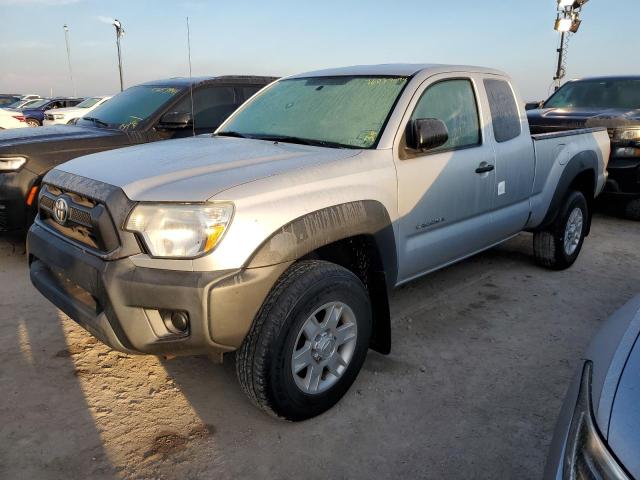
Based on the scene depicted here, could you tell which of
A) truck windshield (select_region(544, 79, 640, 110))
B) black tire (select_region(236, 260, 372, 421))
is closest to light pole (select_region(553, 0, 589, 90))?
truck windshield (select_region(544, 79, 640, 110))

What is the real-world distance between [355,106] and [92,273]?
5.99 ft

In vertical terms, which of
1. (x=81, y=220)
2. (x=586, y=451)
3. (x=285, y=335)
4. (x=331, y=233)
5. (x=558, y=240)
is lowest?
(x=558, y=240)

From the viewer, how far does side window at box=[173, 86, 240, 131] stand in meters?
5.56

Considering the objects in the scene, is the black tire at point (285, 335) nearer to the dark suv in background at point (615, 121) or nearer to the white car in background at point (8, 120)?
the dark suv in background at point (615, 121)

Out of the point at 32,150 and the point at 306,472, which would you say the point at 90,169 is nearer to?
the point at 306,472

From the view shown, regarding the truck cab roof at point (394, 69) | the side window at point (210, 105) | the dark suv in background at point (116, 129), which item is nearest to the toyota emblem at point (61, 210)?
the truck cab roof at point (394, 69)

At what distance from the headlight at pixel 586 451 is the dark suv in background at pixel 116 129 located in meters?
4.22

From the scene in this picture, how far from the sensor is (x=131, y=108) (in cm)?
557

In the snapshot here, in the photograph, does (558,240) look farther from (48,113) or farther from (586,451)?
(48,113)

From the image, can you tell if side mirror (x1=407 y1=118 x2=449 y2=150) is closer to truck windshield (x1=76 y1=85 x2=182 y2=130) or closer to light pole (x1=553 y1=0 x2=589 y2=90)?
truck windshield (x1=76 y1=85 x2=182 y2=130)

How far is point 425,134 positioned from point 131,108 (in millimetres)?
3828

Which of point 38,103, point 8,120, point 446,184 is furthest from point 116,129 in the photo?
point 38,103

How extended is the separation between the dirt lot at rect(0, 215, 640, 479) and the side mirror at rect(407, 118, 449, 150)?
1.31 m

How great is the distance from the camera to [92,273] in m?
2.25
